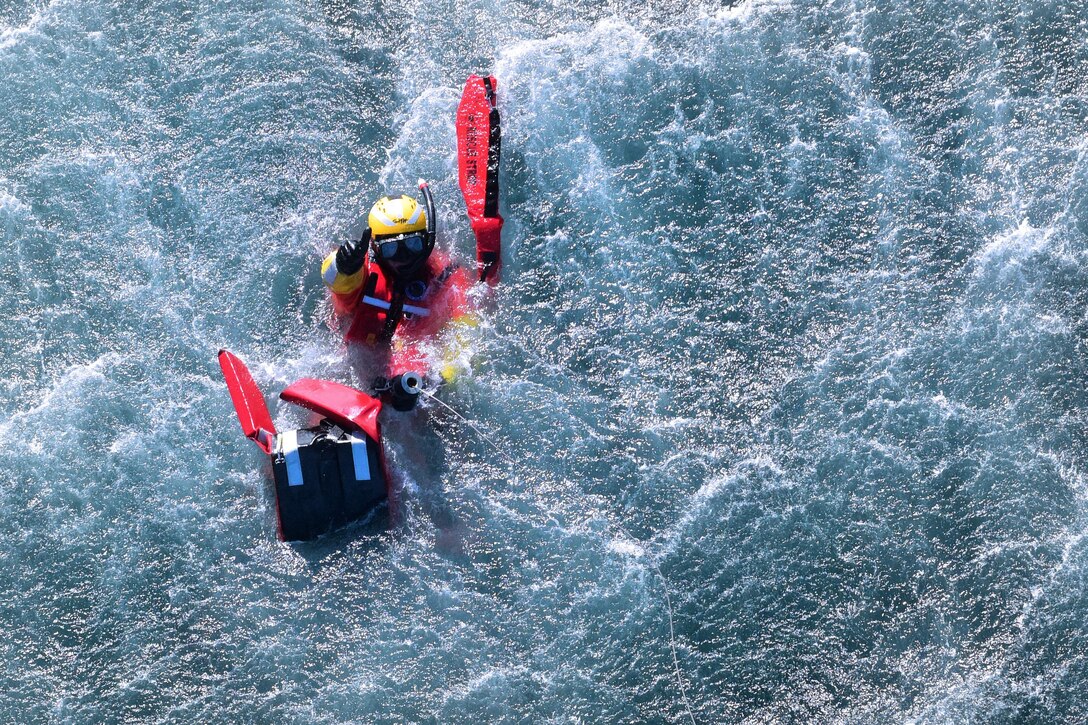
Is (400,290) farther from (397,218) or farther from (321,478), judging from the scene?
(321,478)

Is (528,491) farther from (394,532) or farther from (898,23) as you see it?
(898,23)

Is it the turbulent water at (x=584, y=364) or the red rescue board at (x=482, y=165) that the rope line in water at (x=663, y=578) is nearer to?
the turbulent water at (x=584, y=364)

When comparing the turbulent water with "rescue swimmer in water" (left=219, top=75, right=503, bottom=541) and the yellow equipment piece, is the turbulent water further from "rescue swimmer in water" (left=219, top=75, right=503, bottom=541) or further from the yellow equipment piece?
the yellow equipment piece

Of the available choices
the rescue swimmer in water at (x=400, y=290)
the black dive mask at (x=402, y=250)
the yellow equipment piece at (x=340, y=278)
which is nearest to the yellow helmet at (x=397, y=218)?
the rescue swimmer in water at (x=400, y=290)

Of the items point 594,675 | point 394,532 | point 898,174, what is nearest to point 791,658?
point 594,675

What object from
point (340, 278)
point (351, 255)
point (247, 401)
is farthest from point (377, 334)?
point (247, 401)

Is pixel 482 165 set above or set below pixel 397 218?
above
